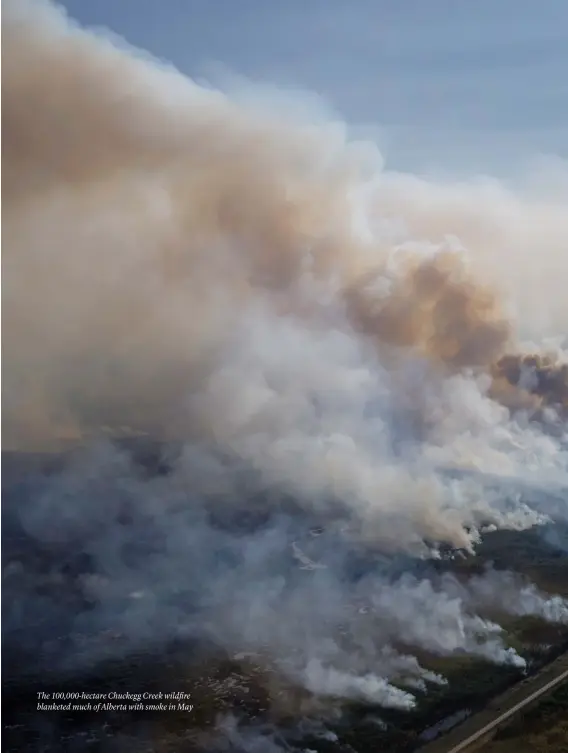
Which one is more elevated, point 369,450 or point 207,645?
point 369,450

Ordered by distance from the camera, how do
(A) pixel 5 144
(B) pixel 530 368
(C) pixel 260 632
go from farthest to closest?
(B) pixel 530 368, (C) pixel 260 632, (A) pixel 5 144

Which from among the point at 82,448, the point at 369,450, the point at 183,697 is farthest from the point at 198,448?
the point at 183,697

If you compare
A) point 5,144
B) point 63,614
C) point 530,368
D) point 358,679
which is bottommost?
point 358,679

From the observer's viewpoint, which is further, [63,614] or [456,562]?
[456,562]

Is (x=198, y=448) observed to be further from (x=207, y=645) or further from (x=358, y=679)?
(x=358, y=679)

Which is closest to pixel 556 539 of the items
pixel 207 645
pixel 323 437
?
pixel 323 437

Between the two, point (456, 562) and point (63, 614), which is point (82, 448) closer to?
point (63, 614)

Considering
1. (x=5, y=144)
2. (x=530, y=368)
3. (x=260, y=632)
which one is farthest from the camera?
(x=530, y=368)
